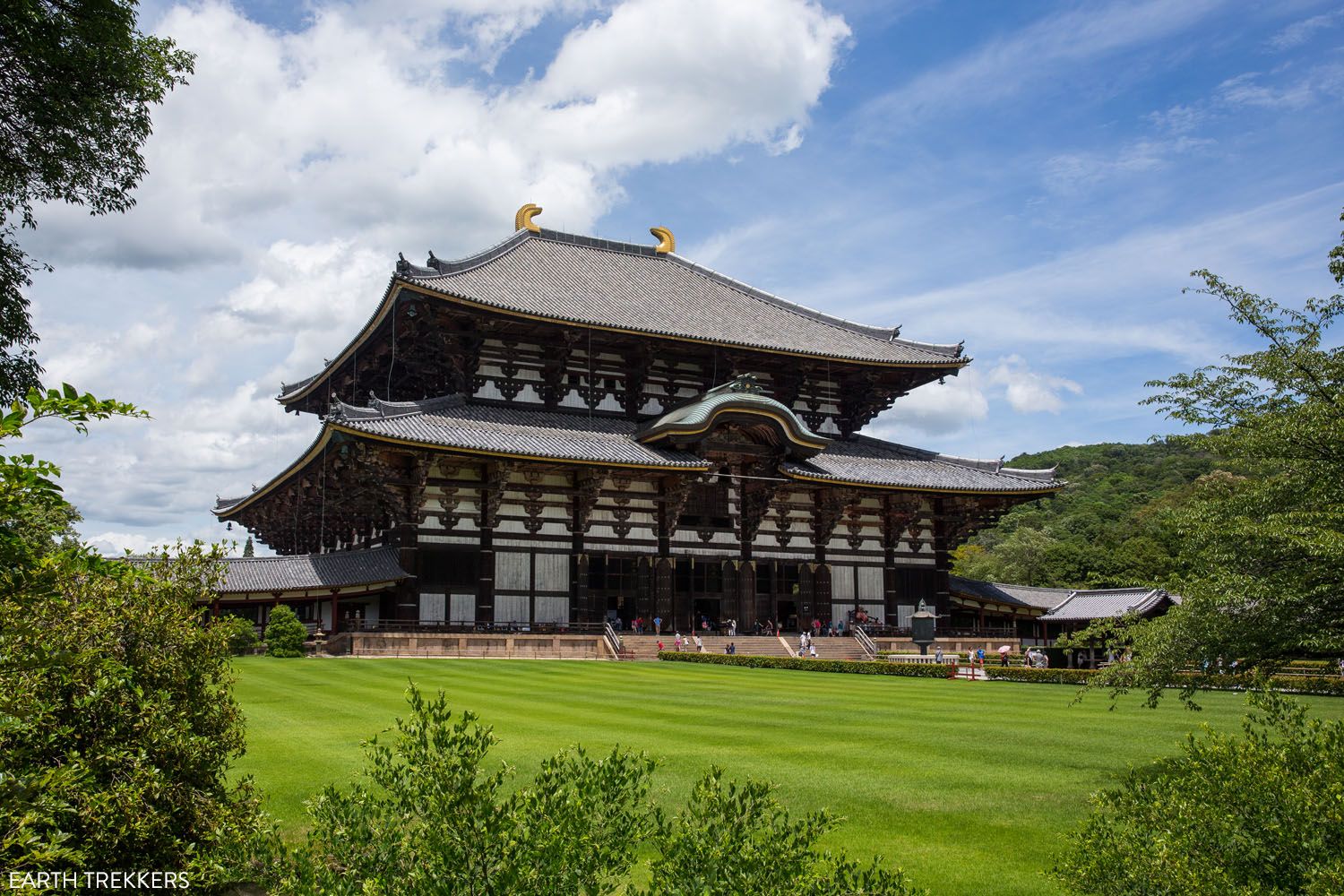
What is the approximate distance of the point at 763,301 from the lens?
54.8 m

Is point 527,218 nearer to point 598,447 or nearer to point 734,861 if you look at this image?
point 598,447

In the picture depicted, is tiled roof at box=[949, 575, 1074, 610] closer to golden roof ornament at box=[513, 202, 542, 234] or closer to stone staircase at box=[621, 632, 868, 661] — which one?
stone staircase at box=[621, 632, 868, 661]

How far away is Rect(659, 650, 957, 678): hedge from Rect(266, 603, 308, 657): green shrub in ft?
41.1

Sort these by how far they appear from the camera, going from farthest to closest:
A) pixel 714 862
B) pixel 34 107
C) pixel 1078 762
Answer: pixel 34 107, pixel 1078 762, pixel 714 862

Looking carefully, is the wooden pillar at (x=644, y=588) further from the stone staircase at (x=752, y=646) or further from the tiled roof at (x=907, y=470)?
the tiled roof at (x=907, y=470)

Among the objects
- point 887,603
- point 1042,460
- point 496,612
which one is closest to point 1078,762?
point 496,612

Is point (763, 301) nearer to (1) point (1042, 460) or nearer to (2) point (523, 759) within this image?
(2) point (523, 759)

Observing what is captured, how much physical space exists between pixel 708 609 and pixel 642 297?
15513 mm

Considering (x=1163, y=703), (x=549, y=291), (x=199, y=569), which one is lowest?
(x=1163, y=703)

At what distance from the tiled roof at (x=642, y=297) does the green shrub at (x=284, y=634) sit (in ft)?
42.5

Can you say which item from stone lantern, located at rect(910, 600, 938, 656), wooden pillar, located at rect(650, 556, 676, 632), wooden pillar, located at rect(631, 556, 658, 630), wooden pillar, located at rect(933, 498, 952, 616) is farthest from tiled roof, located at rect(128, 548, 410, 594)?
wooden pillar, located at rect(933, 498, 952, 616)

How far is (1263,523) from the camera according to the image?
11.2 meters

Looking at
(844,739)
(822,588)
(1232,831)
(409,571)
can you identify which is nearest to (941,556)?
(822,588)

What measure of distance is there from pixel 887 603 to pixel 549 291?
21415 mm
